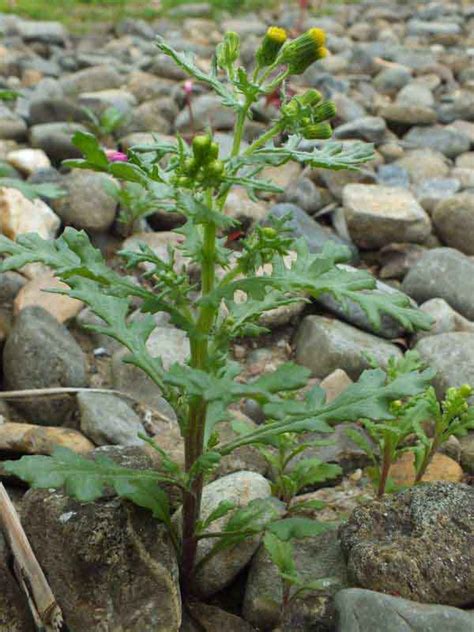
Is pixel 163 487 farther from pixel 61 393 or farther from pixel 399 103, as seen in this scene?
pixel 399 103

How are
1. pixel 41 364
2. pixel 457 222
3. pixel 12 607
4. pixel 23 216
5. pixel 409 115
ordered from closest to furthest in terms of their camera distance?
pixel 12 607 < pixel 41 364 < pixel 23 216 < pixel 457 222 < pixel 409 115

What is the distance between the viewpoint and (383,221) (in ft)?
13.8

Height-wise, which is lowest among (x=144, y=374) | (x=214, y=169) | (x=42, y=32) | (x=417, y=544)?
(x=42, y=32)

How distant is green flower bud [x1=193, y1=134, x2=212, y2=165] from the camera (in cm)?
188

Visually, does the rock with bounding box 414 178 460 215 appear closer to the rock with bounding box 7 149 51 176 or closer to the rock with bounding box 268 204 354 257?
the rock with bounding box 268 204 354 257

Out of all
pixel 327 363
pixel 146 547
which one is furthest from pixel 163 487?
pixel 327 363

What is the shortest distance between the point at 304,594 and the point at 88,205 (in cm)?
244

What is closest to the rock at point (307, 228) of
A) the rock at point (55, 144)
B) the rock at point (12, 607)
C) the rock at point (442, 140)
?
the rock at point (55, 144)

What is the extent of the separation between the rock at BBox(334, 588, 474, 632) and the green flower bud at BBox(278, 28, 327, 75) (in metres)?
1.30

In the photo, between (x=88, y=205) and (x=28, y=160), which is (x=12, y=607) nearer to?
(x=88, y=205)

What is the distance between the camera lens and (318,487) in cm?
288

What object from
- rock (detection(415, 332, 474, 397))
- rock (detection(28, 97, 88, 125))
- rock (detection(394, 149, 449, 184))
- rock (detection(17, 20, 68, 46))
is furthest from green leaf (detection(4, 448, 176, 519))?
rock (detection(17, 20, 68, 46))

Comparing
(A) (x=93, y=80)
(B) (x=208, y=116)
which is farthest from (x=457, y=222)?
(A) (x=93, y=80)

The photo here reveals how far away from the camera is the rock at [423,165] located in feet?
16.9
